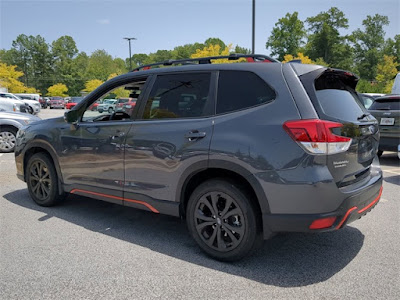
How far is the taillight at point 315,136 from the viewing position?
107 inches

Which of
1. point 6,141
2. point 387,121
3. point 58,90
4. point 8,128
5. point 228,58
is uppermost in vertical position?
point 58,90

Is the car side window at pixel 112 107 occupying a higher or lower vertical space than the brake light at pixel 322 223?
higher

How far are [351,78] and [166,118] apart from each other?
6.33 ft

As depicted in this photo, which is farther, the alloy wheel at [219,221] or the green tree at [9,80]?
the green tree at [9,80]

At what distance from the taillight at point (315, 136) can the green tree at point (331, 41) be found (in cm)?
6548

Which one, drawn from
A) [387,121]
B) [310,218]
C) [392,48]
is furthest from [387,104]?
[392,48]

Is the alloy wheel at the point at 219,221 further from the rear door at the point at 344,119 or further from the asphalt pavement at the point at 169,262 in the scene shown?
the rear door at the point at 344,119

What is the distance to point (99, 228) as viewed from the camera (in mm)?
4125

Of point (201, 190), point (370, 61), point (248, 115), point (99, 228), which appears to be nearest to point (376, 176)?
point (248, 115)

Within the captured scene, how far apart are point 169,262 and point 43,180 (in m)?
2.52

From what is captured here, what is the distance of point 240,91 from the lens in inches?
125

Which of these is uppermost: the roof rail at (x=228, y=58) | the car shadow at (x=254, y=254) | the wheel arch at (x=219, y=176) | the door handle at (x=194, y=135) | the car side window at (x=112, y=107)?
the roof rail at (x=228, y=58)

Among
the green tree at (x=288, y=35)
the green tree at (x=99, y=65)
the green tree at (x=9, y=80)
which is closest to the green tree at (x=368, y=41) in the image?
the green tree at (x=288, y=35)

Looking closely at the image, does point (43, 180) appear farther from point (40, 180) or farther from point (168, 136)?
point (168, 136)
